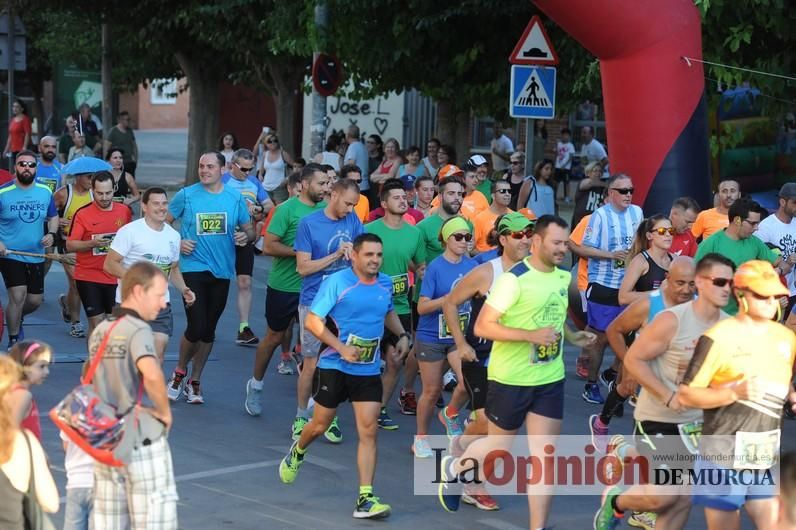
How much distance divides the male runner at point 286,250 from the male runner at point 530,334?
349 cm

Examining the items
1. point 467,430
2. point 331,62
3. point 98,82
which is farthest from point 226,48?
point 467,430

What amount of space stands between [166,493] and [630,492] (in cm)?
238

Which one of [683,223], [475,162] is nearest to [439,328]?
[683,223]

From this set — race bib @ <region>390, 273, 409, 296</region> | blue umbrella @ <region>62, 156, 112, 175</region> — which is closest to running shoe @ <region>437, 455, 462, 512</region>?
race bib @ <region>390, 273, 409, 296</region>

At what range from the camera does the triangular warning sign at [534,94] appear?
45.9 ft

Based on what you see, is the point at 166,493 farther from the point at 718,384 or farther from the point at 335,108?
the point at 335,108

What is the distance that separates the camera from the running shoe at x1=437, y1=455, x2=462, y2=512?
794 centimetres

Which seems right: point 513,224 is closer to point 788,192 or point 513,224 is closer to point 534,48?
point 788,192

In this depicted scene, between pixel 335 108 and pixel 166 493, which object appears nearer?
pixel 166 493

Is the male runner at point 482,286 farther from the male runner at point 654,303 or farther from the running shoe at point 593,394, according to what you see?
the running shoe at point 593,394

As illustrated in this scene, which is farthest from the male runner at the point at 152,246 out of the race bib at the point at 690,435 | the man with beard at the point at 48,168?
the man with beard at the point at 48,168

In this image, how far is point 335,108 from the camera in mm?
31328

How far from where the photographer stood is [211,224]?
1067 cm

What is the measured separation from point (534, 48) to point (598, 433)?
18.2 feet
